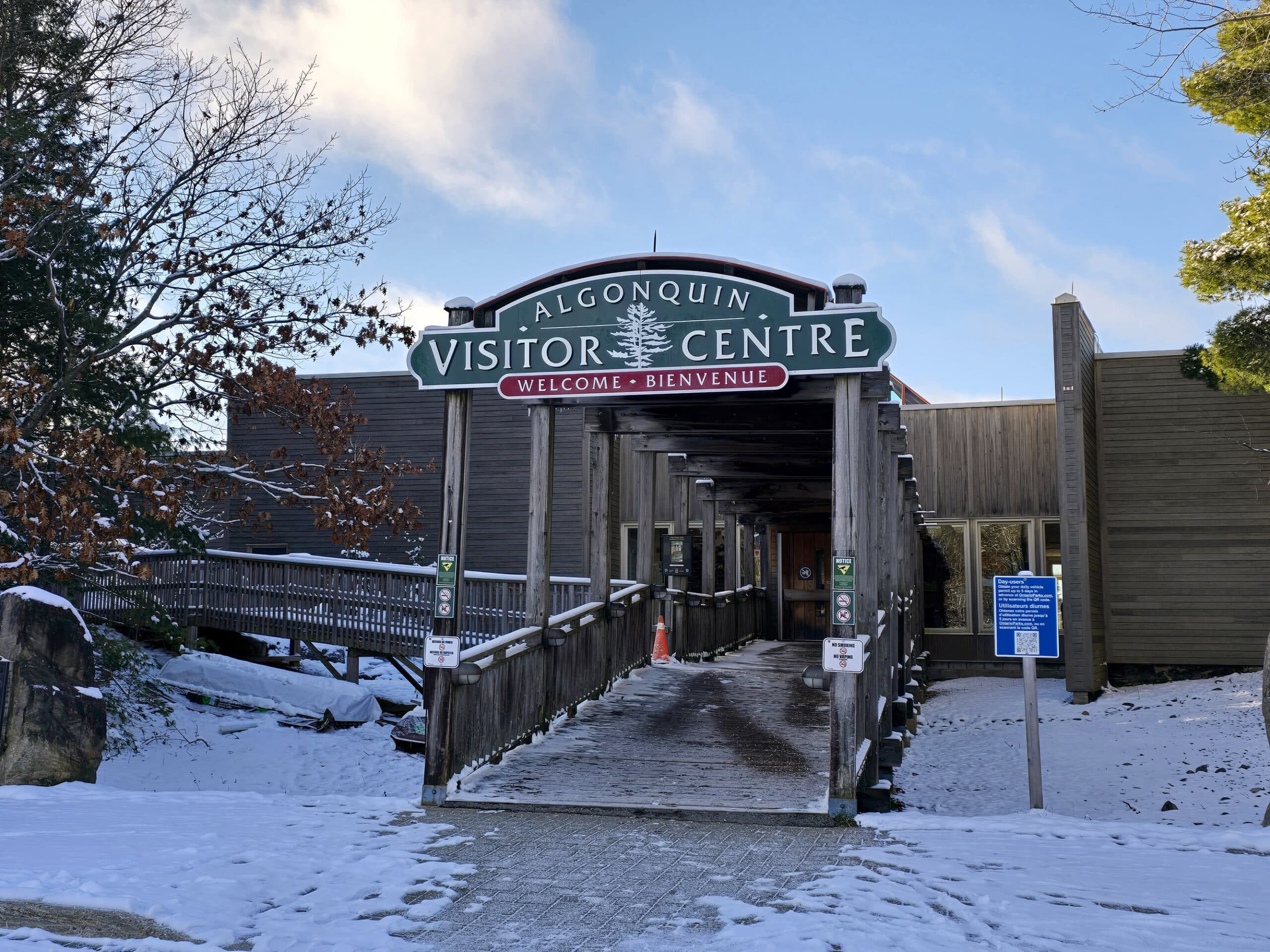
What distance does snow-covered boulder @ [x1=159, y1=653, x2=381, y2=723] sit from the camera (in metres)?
17.1

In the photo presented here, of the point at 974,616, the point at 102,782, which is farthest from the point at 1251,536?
the point at 102,782

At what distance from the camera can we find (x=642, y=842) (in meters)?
7.06

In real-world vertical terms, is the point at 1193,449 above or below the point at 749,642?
above

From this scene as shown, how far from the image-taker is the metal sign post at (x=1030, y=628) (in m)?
8.83

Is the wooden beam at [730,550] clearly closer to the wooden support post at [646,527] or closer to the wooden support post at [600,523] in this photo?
the wooden support post at [646,527]

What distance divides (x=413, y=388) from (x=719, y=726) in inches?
647

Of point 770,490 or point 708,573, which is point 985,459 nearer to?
point 770,490

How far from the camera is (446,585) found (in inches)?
342

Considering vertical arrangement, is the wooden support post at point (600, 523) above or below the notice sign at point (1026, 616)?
above

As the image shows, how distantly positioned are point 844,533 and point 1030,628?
1.90 meters

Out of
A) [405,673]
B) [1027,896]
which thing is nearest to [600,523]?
[1027,896]

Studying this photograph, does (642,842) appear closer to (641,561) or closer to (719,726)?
(719,726)

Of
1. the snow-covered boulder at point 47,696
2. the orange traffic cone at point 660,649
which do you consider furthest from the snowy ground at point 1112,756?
the snow-covered boulder at point 47,696

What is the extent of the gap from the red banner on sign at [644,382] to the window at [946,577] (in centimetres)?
1463
